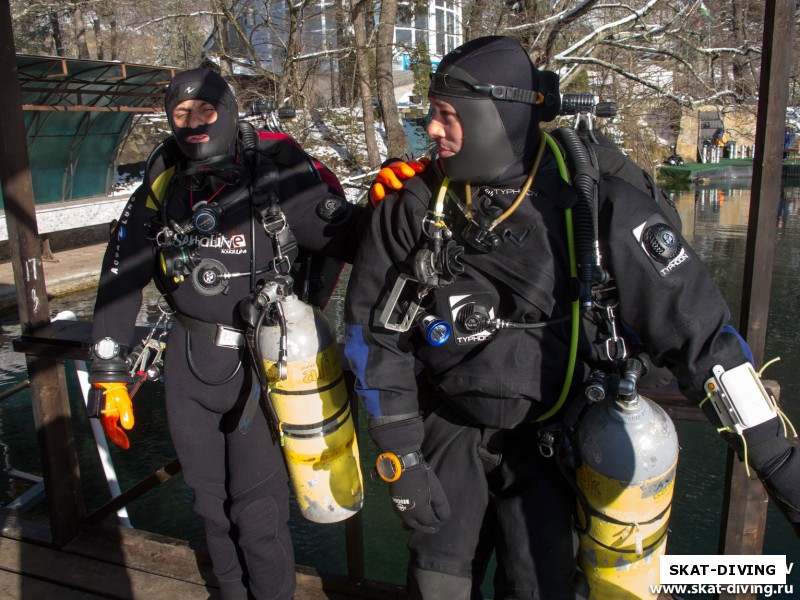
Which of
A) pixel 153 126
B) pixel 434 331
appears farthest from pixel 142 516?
pixel 153 126

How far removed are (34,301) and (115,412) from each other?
2.96ft

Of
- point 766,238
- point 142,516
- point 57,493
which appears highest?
point 766,238

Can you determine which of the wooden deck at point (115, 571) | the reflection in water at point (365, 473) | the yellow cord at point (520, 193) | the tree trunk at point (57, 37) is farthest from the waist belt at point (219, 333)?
the tree trunk at point (57, 37)

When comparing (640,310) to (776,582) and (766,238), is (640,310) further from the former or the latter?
(776,582)

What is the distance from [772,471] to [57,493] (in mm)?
2861

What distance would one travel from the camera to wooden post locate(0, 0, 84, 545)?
2.76 meters

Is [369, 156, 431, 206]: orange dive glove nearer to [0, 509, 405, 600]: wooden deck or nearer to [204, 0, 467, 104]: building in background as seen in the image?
[0, 509, 405, 600]: wooden deck

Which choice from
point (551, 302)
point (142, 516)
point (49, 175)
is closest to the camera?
point (551, 302)

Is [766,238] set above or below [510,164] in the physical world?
below

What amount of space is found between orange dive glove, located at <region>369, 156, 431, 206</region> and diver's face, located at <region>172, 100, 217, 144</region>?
685 millimetres

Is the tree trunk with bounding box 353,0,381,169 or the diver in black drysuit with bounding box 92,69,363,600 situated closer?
the diver in black drysuit with bounding box 92,69,363,600

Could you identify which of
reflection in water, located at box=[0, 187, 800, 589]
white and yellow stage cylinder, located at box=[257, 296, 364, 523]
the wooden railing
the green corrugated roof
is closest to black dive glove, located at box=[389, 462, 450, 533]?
white and yellow stage cylinder, located at box=[257, 296, 364, 523]

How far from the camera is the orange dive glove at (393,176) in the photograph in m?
1.97

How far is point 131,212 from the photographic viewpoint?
2.46m
